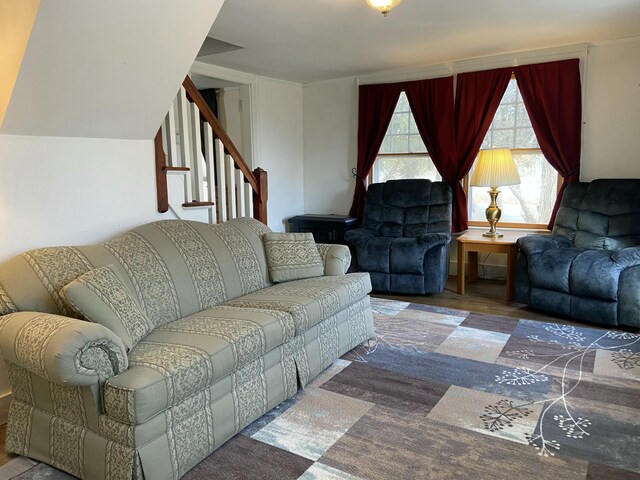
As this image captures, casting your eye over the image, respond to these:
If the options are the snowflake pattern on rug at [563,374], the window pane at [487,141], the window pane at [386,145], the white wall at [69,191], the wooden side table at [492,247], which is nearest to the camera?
the snowflake pattern on rug at [563,374]

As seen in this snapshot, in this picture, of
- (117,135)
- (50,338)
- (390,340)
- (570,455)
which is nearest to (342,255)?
(390,340)

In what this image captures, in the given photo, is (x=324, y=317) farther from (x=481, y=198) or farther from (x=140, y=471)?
(x=481, y=198)

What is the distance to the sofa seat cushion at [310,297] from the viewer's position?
107 inches

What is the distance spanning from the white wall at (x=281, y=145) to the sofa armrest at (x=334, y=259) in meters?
2.39

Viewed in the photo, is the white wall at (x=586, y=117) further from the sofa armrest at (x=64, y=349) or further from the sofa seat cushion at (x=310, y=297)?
the sofa armrest at (x=64, y=349)

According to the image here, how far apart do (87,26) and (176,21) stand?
47 cm

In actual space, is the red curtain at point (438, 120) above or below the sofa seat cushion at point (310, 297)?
above

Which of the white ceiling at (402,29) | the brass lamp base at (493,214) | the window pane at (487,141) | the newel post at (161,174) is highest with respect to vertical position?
the white ceiling at (402,29)

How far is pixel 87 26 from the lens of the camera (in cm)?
222

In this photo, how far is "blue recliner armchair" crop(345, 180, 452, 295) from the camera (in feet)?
15.1

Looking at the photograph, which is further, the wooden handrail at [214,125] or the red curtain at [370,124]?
the red curtain at [370,124]

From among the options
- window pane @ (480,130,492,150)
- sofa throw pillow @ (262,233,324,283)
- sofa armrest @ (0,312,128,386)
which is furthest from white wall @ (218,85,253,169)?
sofa armrest @ (0,312,128,386)

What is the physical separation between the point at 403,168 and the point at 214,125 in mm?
2731

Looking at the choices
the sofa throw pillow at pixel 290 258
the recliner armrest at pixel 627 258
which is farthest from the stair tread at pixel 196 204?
the recliner armrest at pixel 627 258
